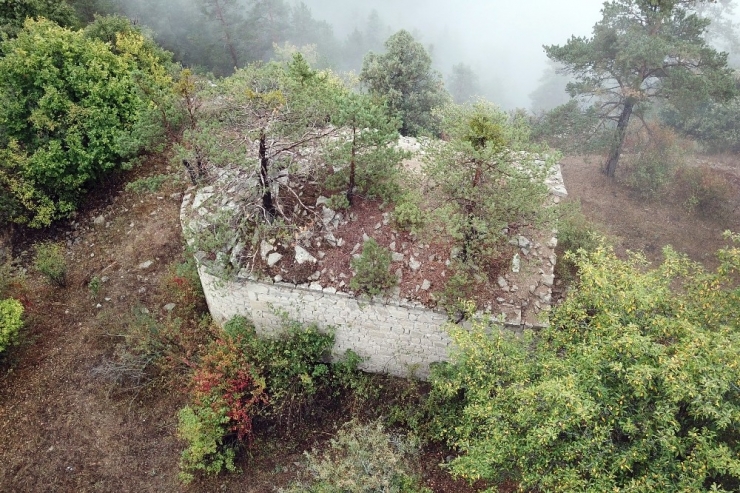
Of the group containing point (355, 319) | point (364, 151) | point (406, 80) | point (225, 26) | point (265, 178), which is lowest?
point (355, 319)

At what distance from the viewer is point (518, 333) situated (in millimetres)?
8328

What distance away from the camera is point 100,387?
31.4ft

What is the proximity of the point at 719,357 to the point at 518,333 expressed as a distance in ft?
Result: 11.8

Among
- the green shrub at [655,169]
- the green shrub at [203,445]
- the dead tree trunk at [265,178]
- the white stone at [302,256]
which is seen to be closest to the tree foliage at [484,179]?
the white stone at [302,256]

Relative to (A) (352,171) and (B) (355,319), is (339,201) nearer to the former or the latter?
(A) (352,171)

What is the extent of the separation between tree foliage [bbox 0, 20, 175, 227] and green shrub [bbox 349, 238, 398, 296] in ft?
19.1

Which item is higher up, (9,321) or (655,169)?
(655,169)

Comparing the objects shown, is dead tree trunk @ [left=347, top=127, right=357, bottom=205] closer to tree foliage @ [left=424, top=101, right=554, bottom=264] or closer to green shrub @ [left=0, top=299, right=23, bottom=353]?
tree foliage @ [left=424, top=101, right=554, bottom=264]

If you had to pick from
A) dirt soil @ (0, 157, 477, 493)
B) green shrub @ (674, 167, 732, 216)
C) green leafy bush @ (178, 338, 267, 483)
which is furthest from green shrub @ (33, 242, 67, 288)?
green shrub @ (674, 167, 732, 216)

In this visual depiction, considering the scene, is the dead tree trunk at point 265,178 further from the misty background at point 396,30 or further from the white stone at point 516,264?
the misty background at point 396,30

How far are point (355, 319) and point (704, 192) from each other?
1474 centimetres

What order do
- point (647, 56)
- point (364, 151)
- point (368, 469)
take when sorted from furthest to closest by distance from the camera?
point (647, 56), point (364, 151), point (368, 469)

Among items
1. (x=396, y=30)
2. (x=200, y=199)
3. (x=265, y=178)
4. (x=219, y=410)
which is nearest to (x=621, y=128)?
(x=265, y=178)

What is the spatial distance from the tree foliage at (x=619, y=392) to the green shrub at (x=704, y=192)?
12.2 m
